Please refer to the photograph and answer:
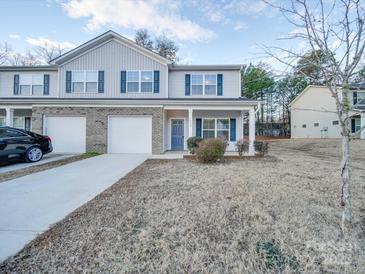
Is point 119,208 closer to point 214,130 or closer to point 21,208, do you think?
point 21,208

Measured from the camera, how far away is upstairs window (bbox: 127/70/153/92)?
45.8ft

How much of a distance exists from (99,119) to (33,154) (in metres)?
3.90

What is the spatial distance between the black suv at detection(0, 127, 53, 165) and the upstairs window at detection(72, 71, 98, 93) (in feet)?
16.4

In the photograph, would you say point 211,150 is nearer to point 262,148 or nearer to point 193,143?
point 193,143

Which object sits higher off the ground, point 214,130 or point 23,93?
point 23,93

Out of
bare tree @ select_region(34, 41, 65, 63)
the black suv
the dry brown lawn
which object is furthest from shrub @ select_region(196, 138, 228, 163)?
bare tree @ select_region(34, 41, 65, 63)

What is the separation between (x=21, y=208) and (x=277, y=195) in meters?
5.47

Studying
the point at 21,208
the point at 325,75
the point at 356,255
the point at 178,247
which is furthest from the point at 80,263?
the point at 325,75

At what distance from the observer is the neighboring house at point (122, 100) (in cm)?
1247

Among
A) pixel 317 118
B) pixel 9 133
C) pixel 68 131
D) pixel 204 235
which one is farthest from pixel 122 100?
pixel 317 118

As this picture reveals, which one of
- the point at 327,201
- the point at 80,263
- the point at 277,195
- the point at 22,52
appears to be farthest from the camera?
the point at 22,52

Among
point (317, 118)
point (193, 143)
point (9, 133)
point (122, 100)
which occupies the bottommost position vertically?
point (193, 143)

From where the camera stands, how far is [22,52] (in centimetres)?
2966

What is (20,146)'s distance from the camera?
30.1 ft
